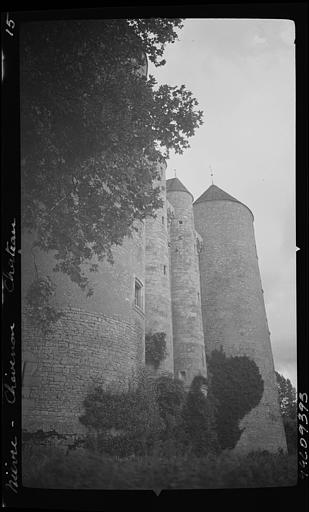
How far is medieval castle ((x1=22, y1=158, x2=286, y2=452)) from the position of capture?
9.81 m

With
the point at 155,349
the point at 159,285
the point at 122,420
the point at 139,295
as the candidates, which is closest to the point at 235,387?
the point at 155,349

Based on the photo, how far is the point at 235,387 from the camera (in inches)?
800

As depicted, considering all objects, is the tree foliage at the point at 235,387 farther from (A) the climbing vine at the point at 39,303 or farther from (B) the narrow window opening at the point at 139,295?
(A) the climbing vine at the point at 39,303

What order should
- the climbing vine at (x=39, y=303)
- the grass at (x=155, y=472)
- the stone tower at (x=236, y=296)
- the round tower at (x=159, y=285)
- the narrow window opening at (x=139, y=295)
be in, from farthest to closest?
1. the stone tower at (x=236, y=296)
2. the round tower at (x=159, y=285)
3. the narrow window opening at (x=139, y=295)
4. the climbing vine at (x=39, y=303)
5. the grass at (x=155, y=472)

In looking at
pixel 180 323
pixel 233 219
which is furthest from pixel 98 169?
pixel 233 219

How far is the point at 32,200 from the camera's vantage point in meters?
7.56

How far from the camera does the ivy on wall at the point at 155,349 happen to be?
17188 mm

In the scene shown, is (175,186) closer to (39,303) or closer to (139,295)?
(139,295)

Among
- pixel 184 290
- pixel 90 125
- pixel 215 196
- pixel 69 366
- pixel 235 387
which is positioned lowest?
pixel 235 387

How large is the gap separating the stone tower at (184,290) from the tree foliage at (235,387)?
3.71 ft

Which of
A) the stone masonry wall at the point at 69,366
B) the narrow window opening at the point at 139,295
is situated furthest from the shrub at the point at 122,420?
the narrow window opening at the point at 139,295

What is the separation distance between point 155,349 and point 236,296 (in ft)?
28.1

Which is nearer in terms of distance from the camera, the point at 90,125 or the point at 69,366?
the point at 90,125

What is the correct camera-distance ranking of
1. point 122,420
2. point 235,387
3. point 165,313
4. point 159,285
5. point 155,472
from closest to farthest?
point 155,472 → point 122,420 → point 165,313 → point 159,285 → point 235,387
